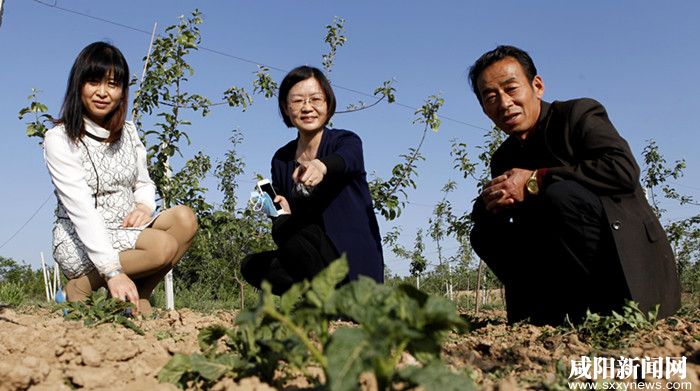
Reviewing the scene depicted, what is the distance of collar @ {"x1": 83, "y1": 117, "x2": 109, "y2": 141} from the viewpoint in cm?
345

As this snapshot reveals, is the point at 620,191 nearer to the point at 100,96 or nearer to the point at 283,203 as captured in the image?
the point at 283,203

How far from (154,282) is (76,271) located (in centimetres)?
44

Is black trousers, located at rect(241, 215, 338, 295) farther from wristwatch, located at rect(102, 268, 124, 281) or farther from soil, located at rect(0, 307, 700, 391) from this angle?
wristwatch, located at rect(102, 268, 124, 281)

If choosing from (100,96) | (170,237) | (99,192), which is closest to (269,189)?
(170,237)

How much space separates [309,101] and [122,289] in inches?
58.0

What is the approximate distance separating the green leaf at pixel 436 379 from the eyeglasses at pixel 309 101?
8.79 ft

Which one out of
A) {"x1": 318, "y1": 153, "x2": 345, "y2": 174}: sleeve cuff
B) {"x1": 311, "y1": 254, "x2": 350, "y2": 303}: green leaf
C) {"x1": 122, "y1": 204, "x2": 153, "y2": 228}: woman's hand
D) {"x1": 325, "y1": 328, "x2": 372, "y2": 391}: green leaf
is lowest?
{"x1": 325, "y1": 328, "x2": 372, "y2": 391}: green leaf

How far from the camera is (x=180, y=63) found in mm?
5965

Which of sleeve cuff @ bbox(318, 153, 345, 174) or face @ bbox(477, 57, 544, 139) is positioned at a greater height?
face @ bbox(477, 57, 544, 139)

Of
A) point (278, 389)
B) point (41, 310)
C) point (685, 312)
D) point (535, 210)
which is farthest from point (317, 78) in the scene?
point (41, 310)

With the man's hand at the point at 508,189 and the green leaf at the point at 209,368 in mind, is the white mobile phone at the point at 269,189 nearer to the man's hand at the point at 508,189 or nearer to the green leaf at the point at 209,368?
the man's hand at the point at 508,189

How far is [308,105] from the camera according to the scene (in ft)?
12.3

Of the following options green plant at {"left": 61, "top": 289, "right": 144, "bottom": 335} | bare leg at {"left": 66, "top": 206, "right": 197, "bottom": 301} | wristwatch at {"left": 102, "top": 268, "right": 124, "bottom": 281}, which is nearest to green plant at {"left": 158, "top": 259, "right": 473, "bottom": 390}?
green plant at {"left": 61, "top": 289, "right": 144, "bottom": 335}

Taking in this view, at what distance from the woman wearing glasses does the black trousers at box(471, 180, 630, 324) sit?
66cm
